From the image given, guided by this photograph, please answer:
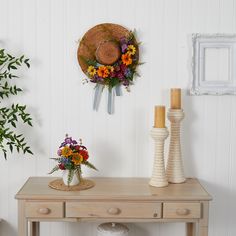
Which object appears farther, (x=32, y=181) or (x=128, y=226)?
(x=128, y=226)

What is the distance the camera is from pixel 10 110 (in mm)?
2977

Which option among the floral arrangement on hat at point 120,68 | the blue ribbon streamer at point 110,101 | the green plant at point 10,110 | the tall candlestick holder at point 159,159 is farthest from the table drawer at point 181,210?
the green plant at point 10,110

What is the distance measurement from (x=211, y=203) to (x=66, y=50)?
1.44 meters

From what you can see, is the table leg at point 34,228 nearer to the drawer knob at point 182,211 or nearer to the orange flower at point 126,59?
the drawer knob at point 182,211

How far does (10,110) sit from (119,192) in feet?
3.09

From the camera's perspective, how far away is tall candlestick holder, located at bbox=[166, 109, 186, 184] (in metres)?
2.87

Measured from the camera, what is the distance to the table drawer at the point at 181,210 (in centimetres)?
260

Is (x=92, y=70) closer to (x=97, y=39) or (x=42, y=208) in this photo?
(x=97, y=39)

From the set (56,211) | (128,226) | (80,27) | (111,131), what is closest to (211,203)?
(128,226)

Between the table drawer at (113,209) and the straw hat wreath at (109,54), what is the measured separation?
81 centimetres

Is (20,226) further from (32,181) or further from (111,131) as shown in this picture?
(111,131)

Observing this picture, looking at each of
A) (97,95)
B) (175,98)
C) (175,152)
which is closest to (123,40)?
(97,95)

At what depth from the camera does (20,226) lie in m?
2.59

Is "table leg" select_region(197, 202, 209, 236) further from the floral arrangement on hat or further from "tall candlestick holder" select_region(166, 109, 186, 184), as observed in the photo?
the floral arrangement on hat
